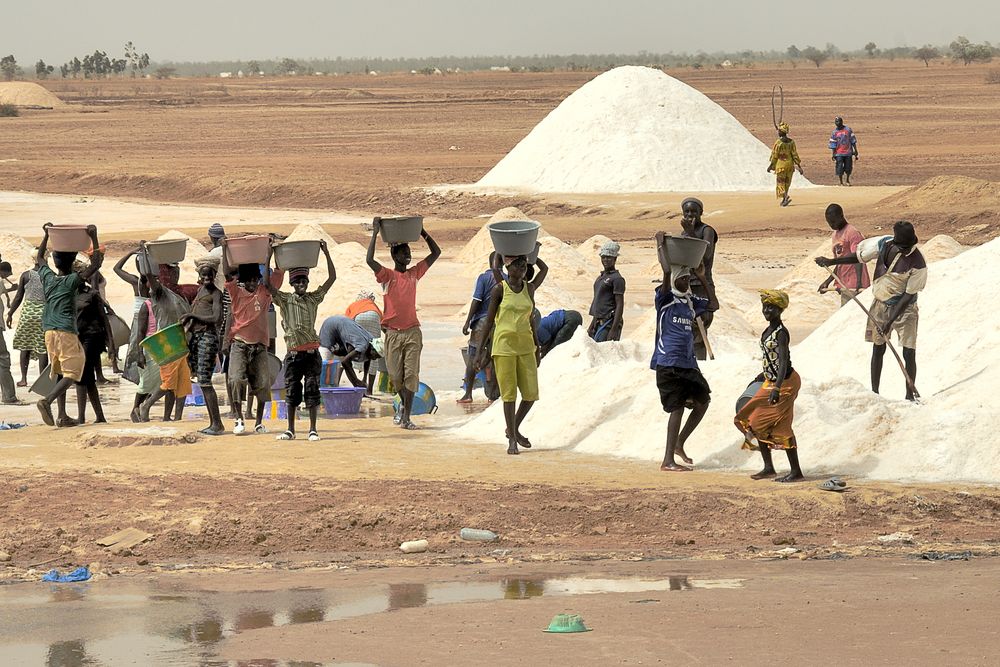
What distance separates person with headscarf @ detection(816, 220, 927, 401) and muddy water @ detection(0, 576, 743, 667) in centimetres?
369

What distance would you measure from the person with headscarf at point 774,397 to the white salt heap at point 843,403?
487 millimetres

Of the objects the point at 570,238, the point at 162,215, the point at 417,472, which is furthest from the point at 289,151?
the point at 417,472

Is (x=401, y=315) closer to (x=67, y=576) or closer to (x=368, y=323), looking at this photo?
(x=368, y=323)

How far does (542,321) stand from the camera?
12.2m

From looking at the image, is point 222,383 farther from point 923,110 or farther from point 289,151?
point 923,110

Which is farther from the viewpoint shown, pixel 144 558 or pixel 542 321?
pixel 542 321

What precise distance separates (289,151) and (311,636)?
127 feet

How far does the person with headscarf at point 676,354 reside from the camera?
8344 mm

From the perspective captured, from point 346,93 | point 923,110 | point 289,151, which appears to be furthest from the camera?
point 346,93

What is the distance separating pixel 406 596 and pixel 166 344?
379 cm

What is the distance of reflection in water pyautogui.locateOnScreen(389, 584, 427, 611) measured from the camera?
6.45m

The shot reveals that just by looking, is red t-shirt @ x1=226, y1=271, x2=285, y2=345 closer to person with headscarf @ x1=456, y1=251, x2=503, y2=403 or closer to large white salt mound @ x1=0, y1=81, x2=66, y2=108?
person with headscarf @ x1=456, y1=251, x2=503, y2=403

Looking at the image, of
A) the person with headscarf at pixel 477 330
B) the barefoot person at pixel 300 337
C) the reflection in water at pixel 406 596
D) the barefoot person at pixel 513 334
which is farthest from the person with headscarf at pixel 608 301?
the reflection in water at pixel 406 596

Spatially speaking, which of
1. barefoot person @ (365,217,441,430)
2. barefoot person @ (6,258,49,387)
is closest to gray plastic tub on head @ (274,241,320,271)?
barefoot person @ (365,217,441,430)
